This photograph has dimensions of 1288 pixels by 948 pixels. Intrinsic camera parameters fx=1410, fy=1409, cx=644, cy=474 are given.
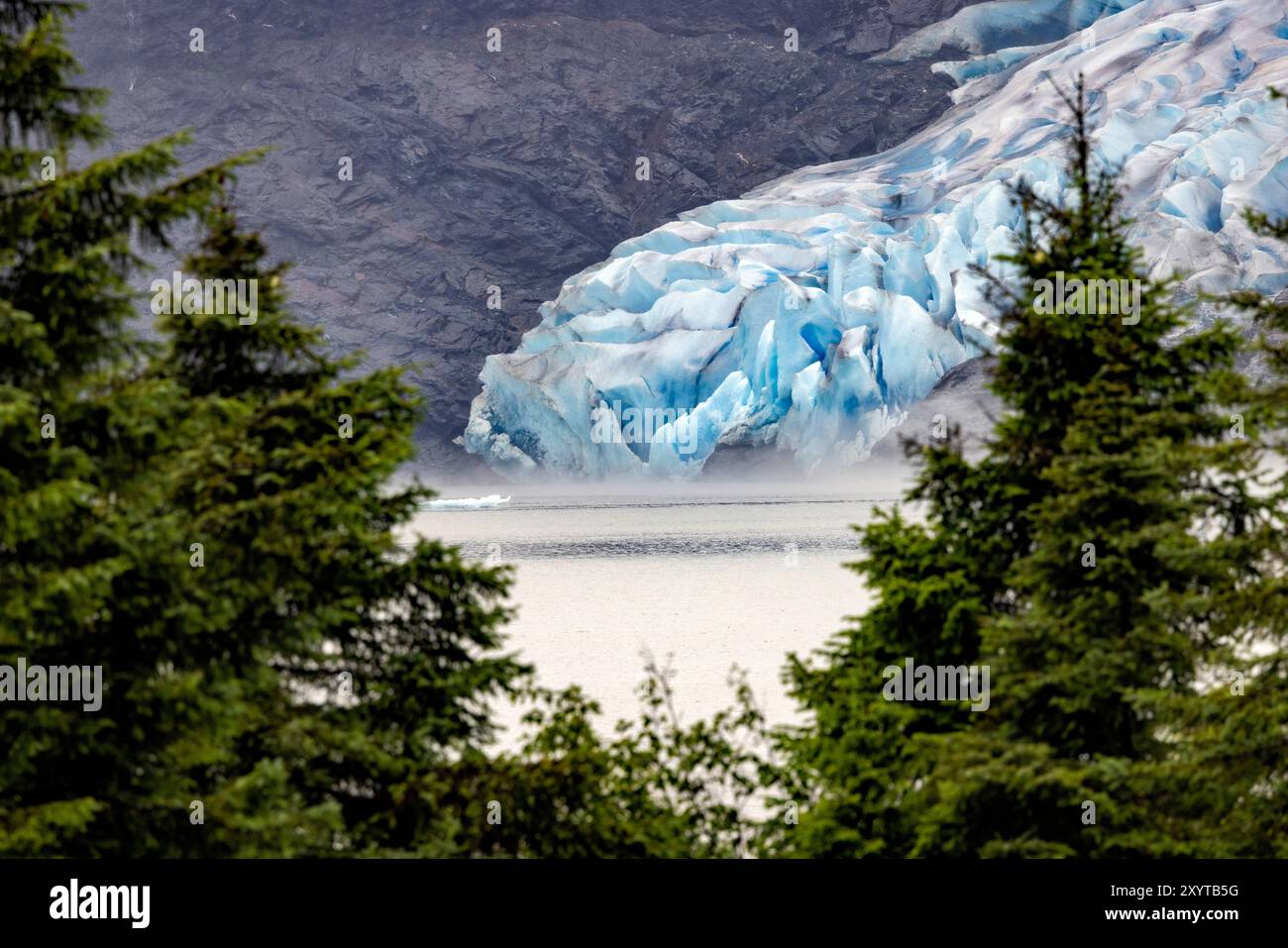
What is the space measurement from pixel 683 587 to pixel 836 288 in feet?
63.7

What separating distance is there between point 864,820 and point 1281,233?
442 centimetres

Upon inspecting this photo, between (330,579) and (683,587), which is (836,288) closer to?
(683,587)

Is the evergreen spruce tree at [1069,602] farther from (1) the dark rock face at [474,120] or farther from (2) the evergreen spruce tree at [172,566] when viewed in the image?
(1) the dark rock face at [474,120]

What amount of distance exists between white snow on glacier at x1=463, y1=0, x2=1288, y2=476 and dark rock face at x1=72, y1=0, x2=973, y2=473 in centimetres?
6166

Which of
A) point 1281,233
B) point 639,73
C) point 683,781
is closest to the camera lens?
point 1281,233

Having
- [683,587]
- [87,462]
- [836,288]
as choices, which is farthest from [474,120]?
[87,462]

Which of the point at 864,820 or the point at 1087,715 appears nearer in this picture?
the point at 1087,715

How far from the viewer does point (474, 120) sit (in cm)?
15412

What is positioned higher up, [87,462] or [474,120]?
[474,120]

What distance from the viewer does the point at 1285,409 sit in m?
→ 7.87

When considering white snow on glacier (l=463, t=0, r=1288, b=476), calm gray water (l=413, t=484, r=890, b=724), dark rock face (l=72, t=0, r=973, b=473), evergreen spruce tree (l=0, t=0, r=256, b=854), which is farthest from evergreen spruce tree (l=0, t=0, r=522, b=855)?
dark rock face (l=72, t=0, r=973, b=473)

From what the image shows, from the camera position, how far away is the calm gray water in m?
26.4
